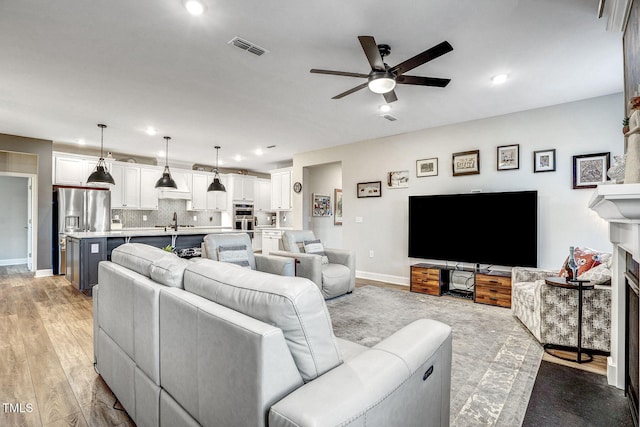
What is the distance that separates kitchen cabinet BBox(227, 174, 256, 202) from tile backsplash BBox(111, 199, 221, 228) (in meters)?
0.87

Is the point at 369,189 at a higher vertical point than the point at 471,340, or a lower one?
higher

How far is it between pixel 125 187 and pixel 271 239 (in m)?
3.53

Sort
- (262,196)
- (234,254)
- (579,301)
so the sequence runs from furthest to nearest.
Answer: (262,196), (234,254), (579,301)

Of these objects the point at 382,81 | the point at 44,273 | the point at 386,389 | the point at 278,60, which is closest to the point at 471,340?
the point at 386,389

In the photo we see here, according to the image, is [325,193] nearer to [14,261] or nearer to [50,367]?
[50,367]

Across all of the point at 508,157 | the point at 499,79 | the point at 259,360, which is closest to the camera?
the point at 259,360

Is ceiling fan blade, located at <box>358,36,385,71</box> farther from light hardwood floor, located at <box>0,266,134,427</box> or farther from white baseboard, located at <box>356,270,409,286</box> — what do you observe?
white baseboard, located at <box>356,270,409,286</box>

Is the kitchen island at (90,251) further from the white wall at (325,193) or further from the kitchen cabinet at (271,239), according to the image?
the white wall at (325,193)

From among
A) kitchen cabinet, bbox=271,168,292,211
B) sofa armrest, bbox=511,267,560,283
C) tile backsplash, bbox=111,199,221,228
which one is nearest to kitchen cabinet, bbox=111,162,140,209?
tile backsplash, bbox=111,199,221,228

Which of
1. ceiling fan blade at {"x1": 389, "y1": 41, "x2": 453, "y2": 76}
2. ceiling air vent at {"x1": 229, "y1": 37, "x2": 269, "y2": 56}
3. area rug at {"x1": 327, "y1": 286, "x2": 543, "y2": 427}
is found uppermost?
ceiling air vent at {"x1": 229, "y1": 37, "x2": 269, "y2": 56}

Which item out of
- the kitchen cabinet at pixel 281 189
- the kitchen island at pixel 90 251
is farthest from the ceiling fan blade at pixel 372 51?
the kitchen cabinet at pixel 281 189

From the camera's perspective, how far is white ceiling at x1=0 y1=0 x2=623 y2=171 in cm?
216

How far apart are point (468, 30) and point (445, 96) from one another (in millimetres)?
1325

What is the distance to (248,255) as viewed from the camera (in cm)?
393
